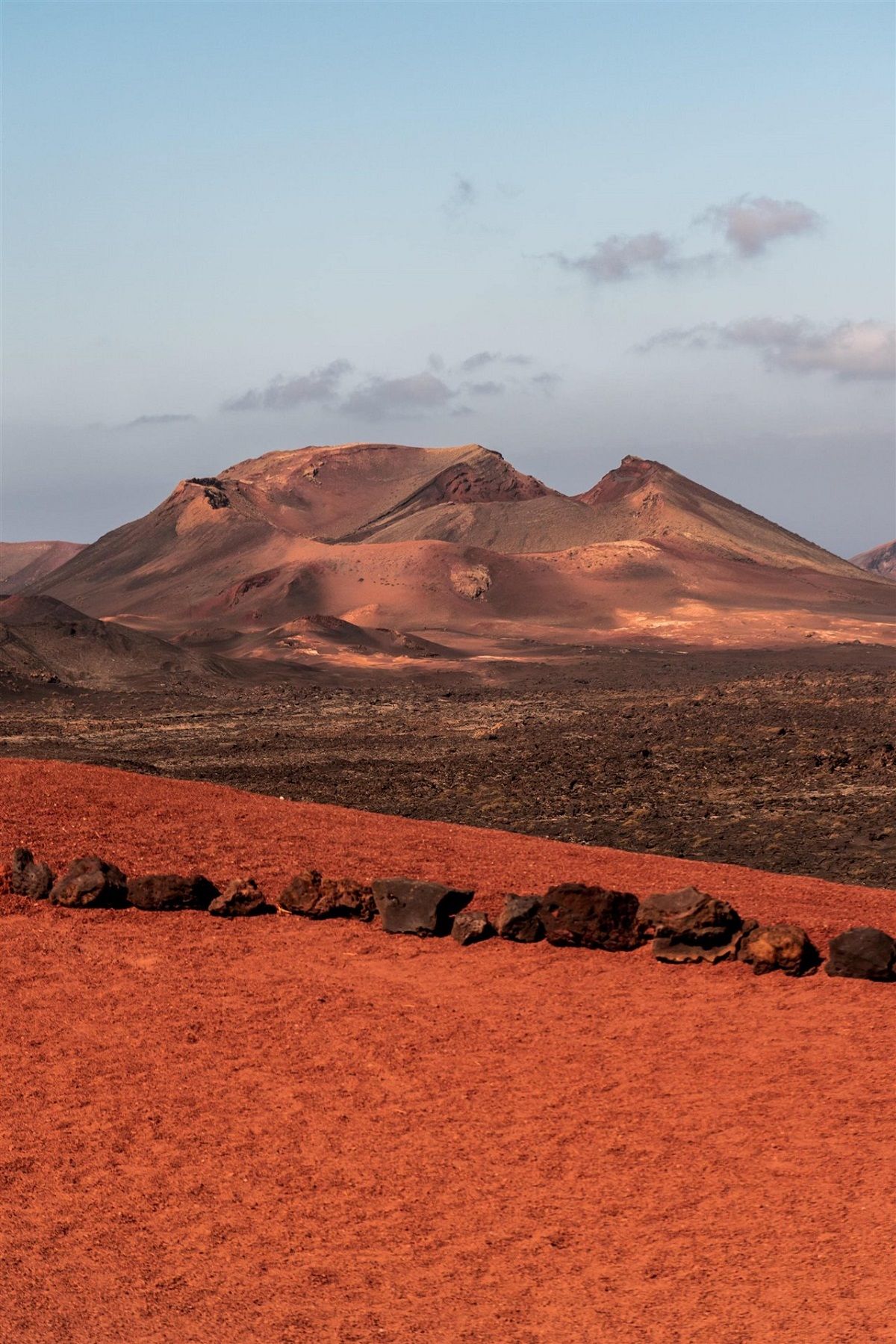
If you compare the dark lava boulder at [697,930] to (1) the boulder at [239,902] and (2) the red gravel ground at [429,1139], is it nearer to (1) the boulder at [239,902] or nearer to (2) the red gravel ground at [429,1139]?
(2) the red gravel ground at [429,1139]

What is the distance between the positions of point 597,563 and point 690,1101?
281 ft

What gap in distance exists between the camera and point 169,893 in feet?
Result: 42.4

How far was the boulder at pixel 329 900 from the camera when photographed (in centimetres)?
1276

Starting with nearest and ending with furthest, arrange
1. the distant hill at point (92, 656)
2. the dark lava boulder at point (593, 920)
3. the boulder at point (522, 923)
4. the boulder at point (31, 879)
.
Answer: the dark lava boulder at point (593, 920)
the boulder at point (522, 923)
the boulder at point (31, 879)
the distant hill at point (92, 656)

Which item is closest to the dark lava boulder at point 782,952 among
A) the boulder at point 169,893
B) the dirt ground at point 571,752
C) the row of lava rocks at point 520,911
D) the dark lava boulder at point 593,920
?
the row of lava rocks at point 520,911

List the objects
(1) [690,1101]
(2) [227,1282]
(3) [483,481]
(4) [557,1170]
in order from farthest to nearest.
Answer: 1. (3) [483,481]
2. (1) [690,1101]
3. (4) [557,1170]
4. (2) [227,1282]

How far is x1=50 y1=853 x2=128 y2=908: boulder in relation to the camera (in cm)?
1292

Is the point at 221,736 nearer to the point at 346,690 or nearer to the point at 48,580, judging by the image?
the point at 346,690

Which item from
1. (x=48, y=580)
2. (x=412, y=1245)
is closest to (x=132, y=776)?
(x=412, y=1245)

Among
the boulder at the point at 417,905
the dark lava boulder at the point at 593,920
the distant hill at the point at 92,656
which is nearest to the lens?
the dark lava boulder at the point at 593,920

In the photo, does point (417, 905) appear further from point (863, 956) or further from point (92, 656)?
point (92, 656)

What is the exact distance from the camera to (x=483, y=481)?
138 meters

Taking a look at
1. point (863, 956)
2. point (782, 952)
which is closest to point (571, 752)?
point (782, 952)

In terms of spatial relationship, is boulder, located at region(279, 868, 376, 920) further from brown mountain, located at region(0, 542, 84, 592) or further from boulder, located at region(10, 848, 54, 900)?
brown mountain, located at region(0, 542, 84, 592)
